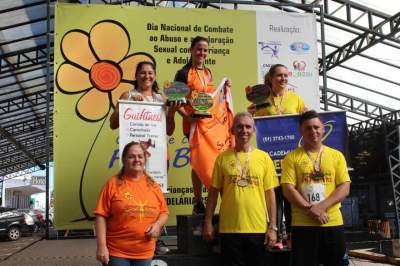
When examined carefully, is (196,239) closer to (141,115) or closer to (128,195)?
(128,195)

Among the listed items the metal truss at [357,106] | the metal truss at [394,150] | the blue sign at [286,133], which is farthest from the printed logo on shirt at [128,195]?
the metal truss at [357,106]

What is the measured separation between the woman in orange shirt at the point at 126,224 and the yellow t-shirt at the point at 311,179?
0.87 m

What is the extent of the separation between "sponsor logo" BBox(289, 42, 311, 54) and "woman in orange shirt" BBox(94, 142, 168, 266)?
3945mm

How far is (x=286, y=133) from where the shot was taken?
3967 mm

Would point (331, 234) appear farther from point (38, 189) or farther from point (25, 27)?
point (38, 189)

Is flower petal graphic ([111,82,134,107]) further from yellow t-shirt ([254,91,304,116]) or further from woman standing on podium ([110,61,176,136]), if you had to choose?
yellow t-shirt ([254,91,304,116])

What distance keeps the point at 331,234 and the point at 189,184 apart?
9.63 ft

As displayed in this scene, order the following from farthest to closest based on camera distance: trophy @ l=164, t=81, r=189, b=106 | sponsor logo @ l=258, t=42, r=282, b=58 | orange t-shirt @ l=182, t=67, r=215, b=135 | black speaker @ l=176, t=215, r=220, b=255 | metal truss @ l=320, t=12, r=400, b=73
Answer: metal truss @ l=320, t=12, r=400, b=73, sponsor logo @ l=258, t=42, r=282, b=58, orange t-shirt @ l=182, t=67, r=215, b=135, trophy @ l=164, t=81, r=189, b=106, black speaker @ l=176, t=215, r=220, b=255

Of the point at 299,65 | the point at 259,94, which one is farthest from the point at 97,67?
the point at 299,65

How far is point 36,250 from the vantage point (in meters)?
4.92

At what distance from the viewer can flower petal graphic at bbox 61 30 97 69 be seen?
5.55m

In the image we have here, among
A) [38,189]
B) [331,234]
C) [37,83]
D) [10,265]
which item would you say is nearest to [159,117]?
[331,234]

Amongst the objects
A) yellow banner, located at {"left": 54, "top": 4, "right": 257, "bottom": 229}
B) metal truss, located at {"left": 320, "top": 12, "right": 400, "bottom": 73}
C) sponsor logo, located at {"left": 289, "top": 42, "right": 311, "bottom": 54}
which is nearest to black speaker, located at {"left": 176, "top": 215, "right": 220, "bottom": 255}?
yellow banner, located at {"left": 54, "top": 4, "right": 257, "bottom": 229}

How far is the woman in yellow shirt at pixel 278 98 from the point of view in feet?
13.0
